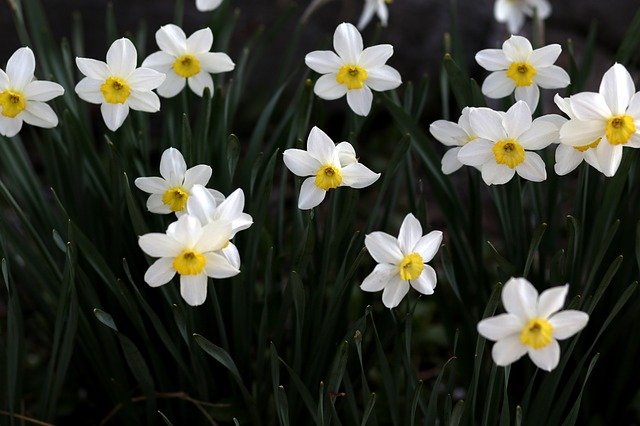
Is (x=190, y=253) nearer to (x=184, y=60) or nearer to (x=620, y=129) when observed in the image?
(x=184, y=60)

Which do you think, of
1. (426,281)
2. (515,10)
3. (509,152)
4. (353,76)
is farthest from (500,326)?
(515,10)

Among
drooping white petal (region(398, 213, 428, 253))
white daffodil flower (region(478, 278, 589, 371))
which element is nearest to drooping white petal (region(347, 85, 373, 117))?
drooping white petal (region(398, 213, 428, 253))

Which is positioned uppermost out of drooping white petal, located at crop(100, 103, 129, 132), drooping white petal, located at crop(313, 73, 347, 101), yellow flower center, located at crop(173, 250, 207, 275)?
drooping white petal, located at crop(313, 73, 347, 101)

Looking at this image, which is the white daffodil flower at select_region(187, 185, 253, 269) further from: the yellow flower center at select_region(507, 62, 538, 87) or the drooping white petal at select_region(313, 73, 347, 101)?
the yellow flower center at select_region(507, 62, 538, 87)

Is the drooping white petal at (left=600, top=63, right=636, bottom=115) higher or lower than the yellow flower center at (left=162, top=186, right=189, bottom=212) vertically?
higher

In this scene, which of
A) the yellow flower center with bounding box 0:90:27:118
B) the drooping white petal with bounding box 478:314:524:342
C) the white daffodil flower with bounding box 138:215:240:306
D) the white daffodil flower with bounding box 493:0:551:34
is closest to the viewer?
the drooping white petal with bounding box 478:314:524:342

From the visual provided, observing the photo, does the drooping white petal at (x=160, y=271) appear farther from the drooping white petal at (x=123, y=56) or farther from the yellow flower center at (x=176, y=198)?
the drooping white petal at (x=123, y=56)

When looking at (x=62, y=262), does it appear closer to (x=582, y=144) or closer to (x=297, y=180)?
(x=297, y=180)

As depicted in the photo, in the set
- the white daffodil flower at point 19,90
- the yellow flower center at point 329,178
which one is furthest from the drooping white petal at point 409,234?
the white daffodil flower at point 19,90
